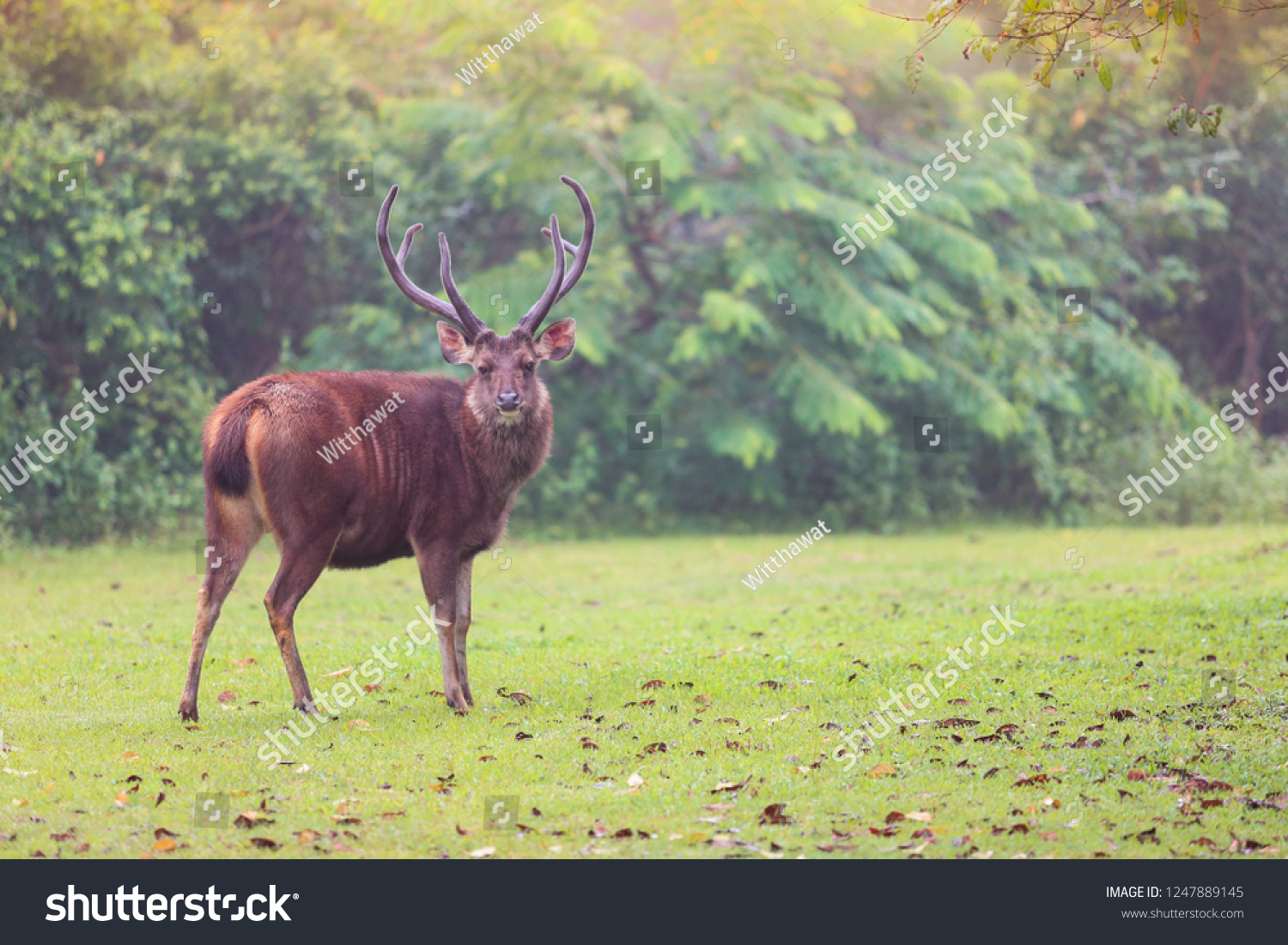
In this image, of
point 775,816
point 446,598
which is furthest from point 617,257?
point 775,816

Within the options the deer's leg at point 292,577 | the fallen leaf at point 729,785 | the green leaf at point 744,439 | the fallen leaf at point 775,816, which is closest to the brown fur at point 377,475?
the deer's leg at point 292,577

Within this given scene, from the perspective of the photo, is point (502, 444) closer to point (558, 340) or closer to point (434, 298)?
point (558, 340)

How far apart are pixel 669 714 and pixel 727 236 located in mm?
11797

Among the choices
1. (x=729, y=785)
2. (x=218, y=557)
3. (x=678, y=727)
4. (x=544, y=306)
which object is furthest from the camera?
(x=544, y=306)

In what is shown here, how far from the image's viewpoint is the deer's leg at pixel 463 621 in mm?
8617

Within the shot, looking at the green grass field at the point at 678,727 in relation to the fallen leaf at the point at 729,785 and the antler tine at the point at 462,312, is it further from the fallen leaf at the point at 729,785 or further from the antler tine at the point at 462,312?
the antler tine at the point at 462,312

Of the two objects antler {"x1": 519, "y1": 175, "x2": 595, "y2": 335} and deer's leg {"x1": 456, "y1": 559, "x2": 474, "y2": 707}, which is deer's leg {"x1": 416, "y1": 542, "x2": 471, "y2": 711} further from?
antler {"x1": 519, "y1": 175, "x2": 595, "y2": 335}

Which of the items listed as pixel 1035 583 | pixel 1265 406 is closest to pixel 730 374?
pixel 1035 583

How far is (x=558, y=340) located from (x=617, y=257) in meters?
10.3

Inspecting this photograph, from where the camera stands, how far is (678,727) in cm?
801

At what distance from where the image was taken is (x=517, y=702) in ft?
28.6

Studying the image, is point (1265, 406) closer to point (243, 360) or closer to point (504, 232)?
point (504, 232)

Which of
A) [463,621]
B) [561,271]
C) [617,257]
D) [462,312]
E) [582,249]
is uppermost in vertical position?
[617,257]

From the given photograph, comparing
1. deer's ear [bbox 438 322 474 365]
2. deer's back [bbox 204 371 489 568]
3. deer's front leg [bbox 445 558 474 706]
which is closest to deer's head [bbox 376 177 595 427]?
deer's ear [bbox 438 322 474 365]
